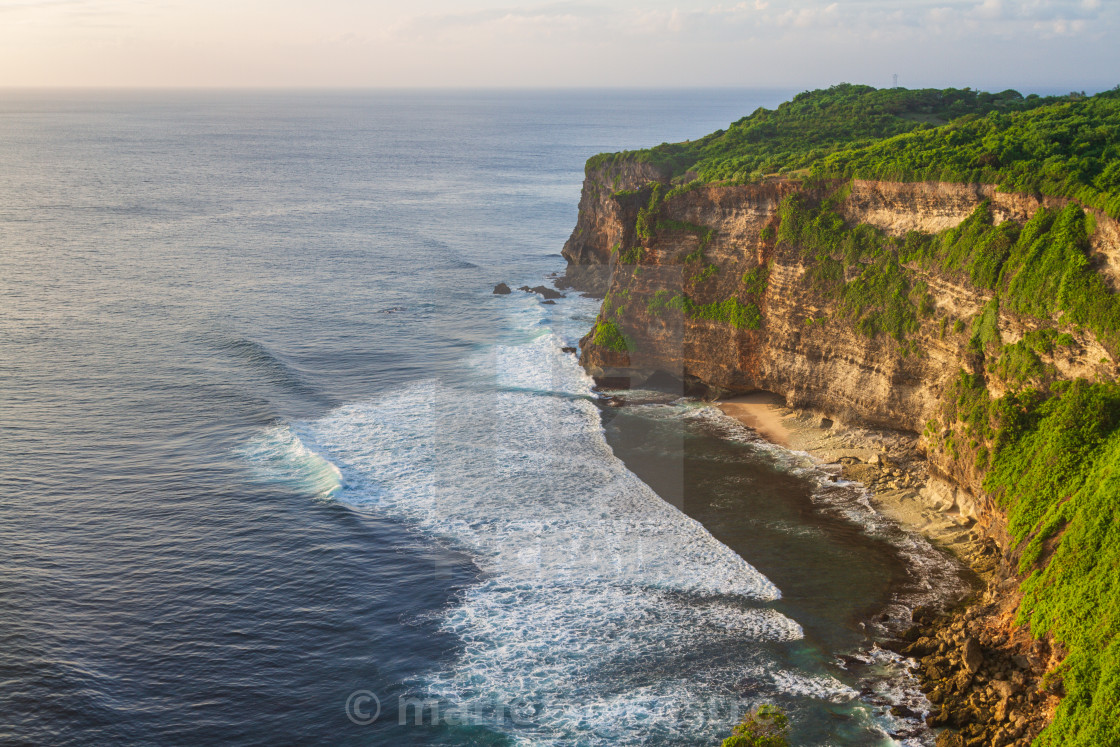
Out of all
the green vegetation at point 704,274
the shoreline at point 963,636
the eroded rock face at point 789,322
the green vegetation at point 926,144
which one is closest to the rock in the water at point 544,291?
the green vegetation at point 926,144

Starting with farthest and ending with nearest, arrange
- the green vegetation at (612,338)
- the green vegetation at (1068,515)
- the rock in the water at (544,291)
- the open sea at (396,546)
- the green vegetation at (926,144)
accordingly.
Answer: the rock in the water at (544,291) → the green vegetation at (612,338) → the green vegetation at (926,144) → the open sea at (396,546) → the green vegetation at (1068,515)

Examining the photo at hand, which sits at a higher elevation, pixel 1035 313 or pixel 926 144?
pixel 926 144

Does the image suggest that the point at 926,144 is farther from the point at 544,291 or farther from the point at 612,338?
the point at 544,291

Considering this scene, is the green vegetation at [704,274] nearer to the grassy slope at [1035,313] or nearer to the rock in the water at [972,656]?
the grassy slope at [1035,313]

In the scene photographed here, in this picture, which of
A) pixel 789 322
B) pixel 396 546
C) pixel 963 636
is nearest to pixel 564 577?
pixel 396 546

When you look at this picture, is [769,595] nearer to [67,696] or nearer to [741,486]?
[741,486]

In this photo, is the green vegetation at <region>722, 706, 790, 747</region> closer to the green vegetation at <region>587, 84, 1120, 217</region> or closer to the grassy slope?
the grassy slope

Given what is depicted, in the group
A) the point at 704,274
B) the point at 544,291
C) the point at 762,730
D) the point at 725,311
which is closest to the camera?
the point at 762,730
